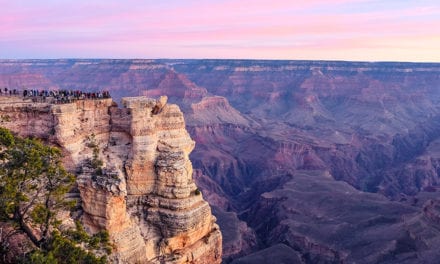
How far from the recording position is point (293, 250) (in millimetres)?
68438

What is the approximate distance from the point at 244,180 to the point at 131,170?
3841 inches

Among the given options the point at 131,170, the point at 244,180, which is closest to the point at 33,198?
the point at 131,170

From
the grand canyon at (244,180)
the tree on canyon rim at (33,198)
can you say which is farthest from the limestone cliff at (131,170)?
the tree on canyon rim at (33,198)

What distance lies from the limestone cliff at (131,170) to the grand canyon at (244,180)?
0.08 metres

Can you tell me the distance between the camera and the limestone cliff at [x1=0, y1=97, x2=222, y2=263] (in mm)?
28953

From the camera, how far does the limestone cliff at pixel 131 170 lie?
28953mm

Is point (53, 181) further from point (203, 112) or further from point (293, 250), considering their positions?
point (203, 112)

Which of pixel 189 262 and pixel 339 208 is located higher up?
pixel 189 262

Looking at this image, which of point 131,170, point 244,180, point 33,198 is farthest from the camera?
point 244,180

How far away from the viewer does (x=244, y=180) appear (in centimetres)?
12794

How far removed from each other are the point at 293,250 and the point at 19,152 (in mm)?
54887

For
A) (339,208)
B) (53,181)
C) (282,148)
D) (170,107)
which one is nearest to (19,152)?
(53,181)

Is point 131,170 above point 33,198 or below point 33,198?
below

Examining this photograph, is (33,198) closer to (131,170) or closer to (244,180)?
(131,170)
